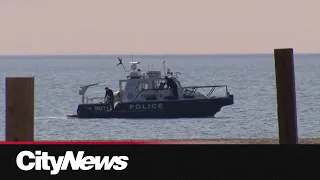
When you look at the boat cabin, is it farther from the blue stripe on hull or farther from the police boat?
the blue stripe on hull

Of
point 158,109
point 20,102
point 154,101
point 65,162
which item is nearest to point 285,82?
point 65,162

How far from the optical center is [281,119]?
770 centimetres

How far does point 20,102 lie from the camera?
293 inches

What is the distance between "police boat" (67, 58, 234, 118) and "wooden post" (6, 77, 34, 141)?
6269 cm

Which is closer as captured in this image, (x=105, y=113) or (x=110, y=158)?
(x=110, y=158)

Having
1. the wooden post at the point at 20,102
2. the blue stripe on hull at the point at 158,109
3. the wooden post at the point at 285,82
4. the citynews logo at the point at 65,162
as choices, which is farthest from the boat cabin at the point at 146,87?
the citynews logo at the point at 65,162

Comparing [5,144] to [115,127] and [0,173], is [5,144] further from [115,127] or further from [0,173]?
[115,127]

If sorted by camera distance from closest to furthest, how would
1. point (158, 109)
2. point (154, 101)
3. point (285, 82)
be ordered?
point (285, 82), point (154, 101), point (158, 109)

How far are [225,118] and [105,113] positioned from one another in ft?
30.6

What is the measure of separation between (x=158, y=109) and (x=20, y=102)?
66.6 meters

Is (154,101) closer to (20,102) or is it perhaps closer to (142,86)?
(142,86)

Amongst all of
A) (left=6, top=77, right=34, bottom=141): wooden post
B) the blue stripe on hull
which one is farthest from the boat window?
(left=6, top=77, right=34, bottom=141): wooden post

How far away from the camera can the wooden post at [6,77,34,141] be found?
7.42 metres

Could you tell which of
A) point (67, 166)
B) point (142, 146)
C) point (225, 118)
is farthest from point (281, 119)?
point (225, 118)
